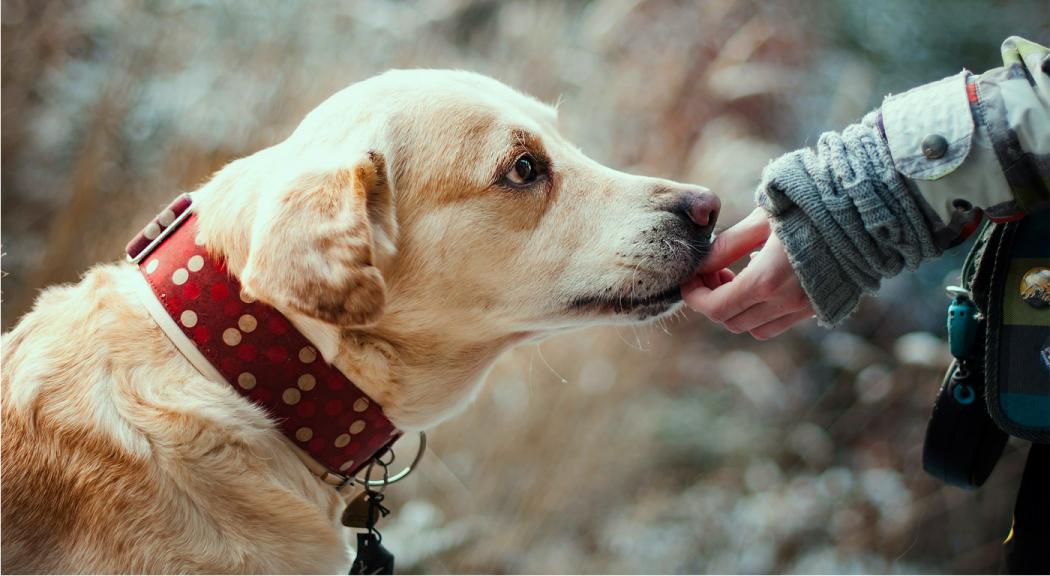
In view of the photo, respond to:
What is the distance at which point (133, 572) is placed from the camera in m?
1.56

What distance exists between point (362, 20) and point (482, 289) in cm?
237

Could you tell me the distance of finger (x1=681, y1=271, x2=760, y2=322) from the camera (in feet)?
5.79

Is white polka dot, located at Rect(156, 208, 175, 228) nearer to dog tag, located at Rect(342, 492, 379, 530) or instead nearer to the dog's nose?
dog tag, located at Rect(342, 492, 379, 530)

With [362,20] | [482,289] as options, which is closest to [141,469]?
[482,289]

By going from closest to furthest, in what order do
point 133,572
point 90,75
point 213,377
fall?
1. point 133,572
2. point 213,377
3. point 90,75

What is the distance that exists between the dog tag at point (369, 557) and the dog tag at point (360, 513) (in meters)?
0.04

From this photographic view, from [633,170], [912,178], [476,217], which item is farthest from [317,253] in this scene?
[633,170]

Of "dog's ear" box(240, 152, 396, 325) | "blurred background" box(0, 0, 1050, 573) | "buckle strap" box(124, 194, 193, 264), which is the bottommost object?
"blurred background" box(0, 0, 1050, 573)

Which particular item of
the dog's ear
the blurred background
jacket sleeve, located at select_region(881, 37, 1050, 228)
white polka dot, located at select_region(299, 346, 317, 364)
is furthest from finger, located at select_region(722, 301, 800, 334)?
the blurred background

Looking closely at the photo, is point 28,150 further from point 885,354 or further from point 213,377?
point 885,354

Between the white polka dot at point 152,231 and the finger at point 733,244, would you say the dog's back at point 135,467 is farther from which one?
the finger at point 733,244

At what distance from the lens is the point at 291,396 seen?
1.68m

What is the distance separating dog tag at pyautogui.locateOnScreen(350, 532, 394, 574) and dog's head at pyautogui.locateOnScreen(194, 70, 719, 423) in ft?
1.55

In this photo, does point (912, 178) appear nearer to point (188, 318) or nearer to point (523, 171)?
point (523, 171)
